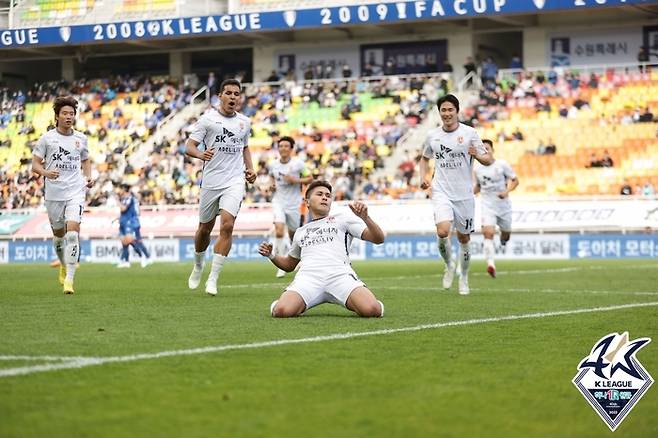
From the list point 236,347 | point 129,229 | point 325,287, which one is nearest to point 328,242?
point 325,287

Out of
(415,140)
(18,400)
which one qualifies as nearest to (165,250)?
(415,140)

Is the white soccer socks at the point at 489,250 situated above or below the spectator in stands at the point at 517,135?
below

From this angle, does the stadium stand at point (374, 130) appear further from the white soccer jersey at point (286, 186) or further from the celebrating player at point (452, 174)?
the celebrating player at point (452, 174)

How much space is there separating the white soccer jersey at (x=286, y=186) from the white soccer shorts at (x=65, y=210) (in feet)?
21.5

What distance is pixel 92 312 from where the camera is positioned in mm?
12234

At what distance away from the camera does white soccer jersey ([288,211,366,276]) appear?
11.4 m

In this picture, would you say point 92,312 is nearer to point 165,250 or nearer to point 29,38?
point 165,250

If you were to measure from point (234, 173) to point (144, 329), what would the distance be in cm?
510

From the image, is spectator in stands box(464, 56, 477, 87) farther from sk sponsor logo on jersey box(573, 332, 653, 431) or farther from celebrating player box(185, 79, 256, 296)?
sk sponsor logo on jersey box(573, 332, 653, 431)

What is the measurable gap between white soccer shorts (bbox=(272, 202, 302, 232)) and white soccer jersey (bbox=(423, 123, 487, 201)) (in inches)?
262

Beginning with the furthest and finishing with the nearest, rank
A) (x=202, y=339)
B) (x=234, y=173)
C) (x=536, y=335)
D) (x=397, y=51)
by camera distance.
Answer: (x=397, y=51)
(x=234, y=173)
(x=536, y=335)
(x=202, y=339)

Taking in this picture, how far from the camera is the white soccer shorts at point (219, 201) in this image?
1495 centimetres

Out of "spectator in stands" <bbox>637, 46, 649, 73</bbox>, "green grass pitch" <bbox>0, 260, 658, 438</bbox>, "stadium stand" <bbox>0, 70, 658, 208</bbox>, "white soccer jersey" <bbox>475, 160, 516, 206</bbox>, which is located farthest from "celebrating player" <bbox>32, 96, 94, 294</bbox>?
"spectator in stands" <bbox>637, 46, 649, 73</bbox>

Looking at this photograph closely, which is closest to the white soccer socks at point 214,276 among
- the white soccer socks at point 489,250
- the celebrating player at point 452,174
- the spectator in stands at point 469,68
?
the celebrating player at point 452,174
